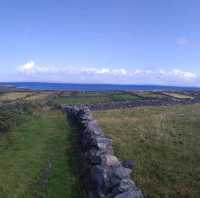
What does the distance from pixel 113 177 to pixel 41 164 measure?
5713mm

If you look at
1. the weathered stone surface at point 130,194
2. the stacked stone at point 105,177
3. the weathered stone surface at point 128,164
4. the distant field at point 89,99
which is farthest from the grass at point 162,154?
the distant field at point 89,99

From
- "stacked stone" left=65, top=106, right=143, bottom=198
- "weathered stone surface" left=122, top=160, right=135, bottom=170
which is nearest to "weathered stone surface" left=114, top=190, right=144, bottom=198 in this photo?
"stacked stone" left=65, top=106, right=143, bottom=198

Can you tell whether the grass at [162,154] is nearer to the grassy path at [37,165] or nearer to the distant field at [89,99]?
the grassy path at [37,165]

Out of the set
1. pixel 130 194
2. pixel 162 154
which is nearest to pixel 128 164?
pixel 162 154

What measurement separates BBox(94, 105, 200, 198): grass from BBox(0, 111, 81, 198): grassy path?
11.7 ft

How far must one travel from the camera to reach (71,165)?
16.7m

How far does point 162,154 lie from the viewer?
19.9 m

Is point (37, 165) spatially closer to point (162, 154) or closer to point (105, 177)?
point (105, 177)

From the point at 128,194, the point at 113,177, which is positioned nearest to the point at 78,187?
the point at 113,177

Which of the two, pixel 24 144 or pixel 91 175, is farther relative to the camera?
pixel 24 144

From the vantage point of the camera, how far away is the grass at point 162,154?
47.5 ft

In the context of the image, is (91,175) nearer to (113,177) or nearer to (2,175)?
(113,177)

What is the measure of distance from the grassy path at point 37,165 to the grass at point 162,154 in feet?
11.7

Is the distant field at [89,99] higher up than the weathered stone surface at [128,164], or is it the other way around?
the weathered stone surface at [128,164]
